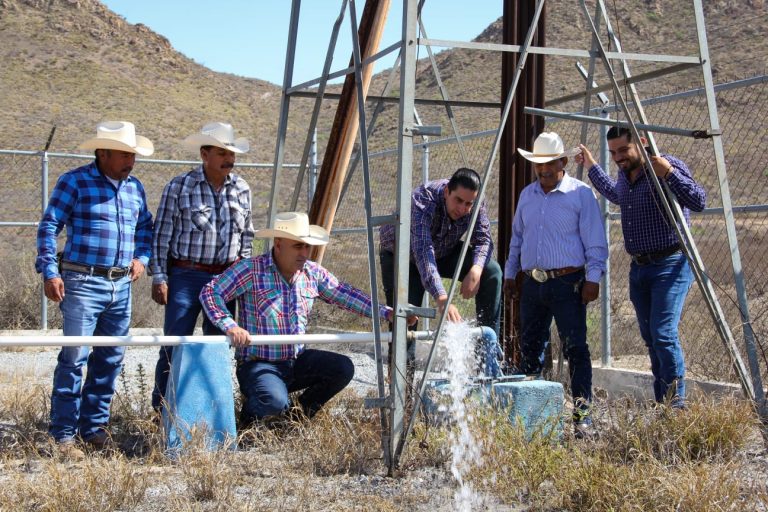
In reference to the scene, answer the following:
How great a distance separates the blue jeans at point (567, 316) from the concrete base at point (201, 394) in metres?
1.98

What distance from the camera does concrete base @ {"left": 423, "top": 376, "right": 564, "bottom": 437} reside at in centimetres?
567

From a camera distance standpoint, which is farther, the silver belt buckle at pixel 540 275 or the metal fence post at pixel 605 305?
the metal fence post at pixel 605 305

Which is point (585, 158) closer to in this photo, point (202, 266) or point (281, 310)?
point (281, 310)

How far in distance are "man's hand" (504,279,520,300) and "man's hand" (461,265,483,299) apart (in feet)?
1.41

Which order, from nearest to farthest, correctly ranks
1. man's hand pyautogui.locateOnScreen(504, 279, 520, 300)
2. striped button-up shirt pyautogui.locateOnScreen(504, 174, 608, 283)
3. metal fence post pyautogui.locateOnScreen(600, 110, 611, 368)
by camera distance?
striped button-up shirt pyautogui.locateOnScreen(504, 174, 608, 283)
man's hand pyautogui.locateOnScreen(504, 279, 520, 300)
metal fence post pyautogui.locateOnScreen(600, 110, 611, 368)

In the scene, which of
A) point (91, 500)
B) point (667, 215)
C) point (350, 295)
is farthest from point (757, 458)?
point (91, 500)

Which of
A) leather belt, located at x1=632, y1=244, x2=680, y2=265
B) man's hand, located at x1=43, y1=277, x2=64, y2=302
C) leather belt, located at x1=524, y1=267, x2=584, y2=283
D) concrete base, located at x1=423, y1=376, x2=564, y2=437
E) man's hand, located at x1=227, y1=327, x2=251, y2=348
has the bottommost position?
concrete base, located at x1=423, y1=376, x2=564, y2=437

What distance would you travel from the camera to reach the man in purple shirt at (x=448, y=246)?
6.33 metres

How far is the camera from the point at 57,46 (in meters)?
51.2

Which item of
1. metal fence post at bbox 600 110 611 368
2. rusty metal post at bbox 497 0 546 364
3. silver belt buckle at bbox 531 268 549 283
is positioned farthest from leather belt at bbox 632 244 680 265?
metal fence post at bbox 600 110 611 368

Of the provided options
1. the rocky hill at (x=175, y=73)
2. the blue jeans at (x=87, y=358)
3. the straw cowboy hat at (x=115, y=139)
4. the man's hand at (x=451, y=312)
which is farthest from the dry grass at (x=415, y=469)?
the rocky hill at (x=175, y=73)

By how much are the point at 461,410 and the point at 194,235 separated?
202cm

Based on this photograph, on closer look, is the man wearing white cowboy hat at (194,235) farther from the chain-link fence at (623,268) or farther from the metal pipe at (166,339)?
the chain-link fence at (623,268)

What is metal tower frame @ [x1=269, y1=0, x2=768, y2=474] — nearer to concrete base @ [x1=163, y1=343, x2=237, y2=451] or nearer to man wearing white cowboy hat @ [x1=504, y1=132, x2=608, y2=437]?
man wearing white cowboy hat @ [x1=504, y1=132, x2=608, y2=437]
